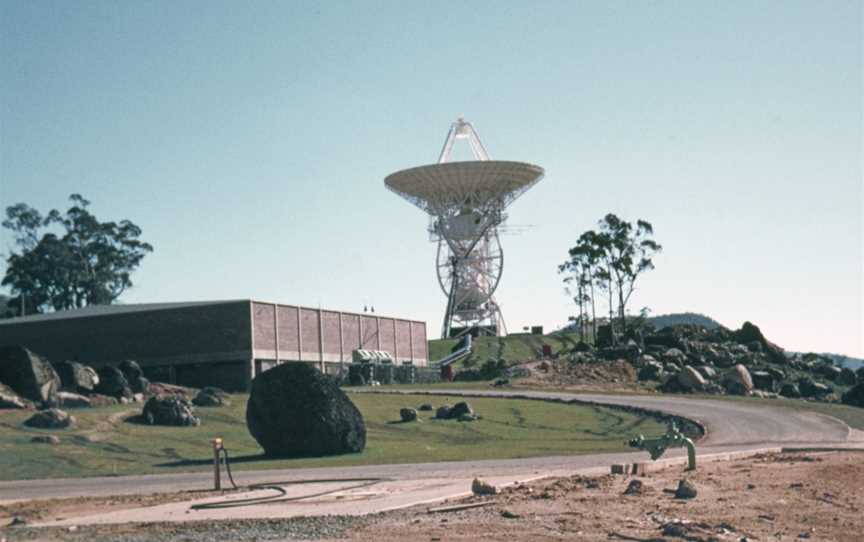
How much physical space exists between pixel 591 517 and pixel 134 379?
42.4 m

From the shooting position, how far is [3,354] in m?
47.0

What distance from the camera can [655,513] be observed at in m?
16.7

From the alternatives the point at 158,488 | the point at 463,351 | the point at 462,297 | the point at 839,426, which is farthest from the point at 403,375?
the point at 158,488

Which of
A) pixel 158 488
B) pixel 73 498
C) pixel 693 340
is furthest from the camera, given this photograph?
pixel 693 340

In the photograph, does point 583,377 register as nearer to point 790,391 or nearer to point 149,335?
point 790,391

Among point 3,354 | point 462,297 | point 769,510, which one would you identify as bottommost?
point 769,510

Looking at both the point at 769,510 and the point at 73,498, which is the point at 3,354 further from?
the point at 769,510

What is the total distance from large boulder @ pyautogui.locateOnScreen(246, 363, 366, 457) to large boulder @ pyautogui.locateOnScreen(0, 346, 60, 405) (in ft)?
48.3

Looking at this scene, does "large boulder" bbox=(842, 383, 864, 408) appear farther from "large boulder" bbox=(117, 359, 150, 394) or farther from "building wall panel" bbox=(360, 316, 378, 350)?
"building wall panel" bbox=(360, 316, 378, 350)

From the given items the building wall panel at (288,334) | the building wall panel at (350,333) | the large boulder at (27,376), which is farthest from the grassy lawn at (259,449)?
the building wall panel at (350,333)

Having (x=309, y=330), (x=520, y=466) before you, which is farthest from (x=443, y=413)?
(x=309, y=330)

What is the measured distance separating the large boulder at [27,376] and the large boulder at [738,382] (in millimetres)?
42859

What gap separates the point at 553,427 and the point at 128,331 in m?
42.8

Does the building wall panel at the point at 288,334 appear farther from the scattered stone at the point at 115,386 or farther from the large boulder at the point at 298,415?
the large boulder at the point at 298,415
